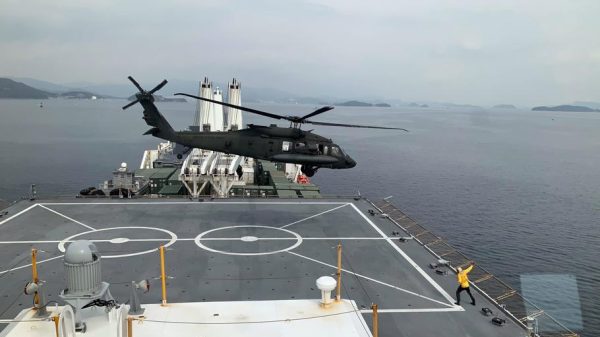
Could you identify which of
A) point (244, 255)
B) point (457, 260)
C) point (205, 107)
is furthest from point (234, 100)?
point (244, 255)

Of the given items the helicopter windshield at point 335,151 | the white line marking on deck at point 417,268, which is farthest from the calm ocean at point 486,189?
the helicopter windshield at point 335,151

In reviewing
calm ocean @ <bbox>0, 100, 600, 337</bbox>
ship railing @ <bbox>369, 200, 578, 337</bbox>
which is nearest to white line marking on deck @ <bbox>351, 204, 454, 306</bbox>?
ship railing @ <bbox>369, 200, 578, 337</bbox>

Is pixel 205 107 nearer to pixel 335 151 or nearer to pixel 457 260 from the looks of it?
pixel 457 260

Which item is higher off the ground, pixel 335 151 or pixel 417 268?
pixel 335 151

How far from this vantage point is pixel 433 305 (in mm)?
13883

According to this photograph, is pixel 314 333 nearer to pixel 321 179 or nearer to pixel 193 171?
pixel 193 171

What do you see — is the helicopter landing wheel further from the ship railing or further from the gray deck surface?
the ship railing

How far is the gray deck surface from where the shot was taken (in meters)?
13.8

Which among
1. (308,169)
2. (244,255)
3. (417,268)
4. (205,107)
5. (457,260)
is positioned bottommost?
(457,260)

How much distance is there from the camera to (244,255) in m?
18.0

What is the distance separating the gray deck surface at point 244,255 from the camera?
13758 mm

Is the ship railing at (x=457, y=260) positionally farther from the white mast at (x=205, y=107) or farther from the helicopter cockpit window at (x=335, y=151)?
the white mast at (x=205, y=107)

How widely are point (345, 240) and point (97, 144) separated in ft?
370

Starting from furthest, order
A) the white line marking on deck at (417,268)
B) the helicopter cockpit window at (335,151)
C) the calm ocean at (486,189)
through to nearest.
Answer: the calm ocean at (486,189)
the helicopter cockpit window at (335,151)
the white line marking on deck at (417,268)
